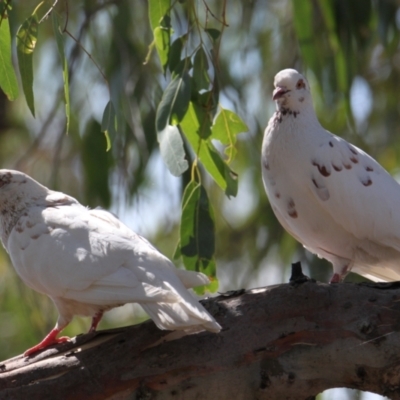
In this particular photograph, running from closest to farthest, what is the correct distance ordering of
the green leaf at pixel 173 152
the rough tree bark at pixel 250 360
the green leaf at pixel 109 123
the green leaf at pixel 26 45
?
the rough tree bark at pixel 250 360, the green leaf at pixel 26 45, the green leaf at pixel 109 123, the green leaf at pixel 173 152

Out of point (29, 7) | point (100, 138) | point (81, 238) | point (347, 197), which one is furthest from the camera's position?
point (29, 7)

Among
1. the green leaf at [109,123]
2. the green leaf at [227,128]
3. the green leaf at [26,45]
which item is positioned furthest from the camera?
the green leaf at [227,128]

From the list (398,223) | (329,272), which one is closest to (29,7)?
(329,272)

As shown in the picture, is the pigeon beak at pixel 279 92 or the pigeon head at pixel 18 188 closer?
the pigeon head at pixel 18 188

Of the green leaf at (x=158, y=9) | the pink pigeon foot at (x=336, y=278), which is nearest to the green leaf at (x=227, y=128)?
the green leaf at (x=158, y=9)

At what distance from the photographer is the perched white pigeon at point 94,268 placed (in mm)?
2797

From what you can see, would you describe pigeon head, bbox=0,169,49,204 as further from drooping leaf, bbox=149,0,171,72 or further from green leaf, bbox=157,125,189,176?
drooping leaf, bbox=149,0,171,72

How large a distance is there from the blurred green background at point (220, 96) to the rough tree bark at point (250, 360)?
3.54ft

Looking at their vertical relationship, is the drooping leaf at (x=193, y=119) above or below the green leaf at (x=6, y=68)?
below

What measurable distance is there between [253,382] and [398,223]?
1.12 meters

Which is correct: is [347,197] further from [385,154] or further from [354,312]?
[385,154]

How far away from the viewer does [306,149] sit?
3.69 metres

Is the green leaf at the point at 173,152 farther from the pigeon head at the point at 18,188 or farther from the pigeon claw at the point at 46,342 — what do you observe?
the pigeon claw at the point at 46,342

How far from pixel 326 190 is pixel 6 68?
1415 millimetres
